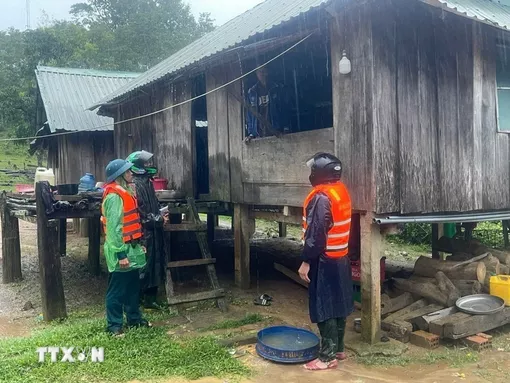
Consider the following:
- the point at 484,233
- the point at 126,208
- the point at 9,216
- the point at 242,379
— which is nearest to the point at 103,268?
the point at 9,216

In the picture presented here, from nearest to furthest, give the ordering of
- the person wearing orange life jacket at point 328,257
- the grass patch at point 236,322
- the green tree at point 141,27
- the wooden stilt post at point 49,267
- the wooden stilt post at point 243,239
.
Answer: the person wearing orange life jacket at point 328,257, the grass patch at point 236,322, the wooden stilt post at point 49,267, the wooden stilt post at point 243,239, the green tree at point 141,27

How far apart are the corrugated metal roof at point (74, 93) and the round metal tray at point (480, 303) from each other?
39.9 ft

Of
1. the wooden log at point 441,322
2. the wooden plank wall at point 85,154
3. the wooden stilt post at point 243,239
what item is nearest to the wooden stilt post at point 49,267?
the wooden stilt post at point 243,239

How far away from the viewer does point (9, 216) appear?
35.4ft

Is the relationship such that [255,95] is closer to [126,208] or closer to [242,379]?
[126,208]

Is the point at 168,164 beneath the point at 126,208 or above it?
above

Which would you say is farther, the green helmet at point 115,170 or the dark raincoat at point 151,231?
the dark raincoat at point 151,231

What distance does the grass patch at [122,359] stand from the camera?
190 inches

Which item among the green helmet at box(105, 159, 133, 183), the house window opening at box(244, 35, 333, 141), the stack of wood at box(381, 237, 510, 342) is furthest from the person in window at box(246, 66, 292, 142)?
the stack of wood at box(381, 237, 510, 342)

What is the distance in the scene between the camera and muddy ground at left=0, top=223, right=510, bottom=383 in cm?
488

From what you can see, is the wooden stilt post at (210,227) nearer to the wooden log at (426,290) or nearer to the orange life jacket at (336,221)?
the wooden log at (426,290)

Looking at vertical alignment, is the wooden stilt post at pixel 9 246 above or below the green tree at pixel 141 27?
below

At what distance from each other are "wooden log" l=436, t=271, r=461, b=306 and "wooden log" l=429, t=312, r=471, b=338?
34 centimetres

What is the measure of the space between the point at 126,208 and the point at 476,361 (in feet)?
14.7
